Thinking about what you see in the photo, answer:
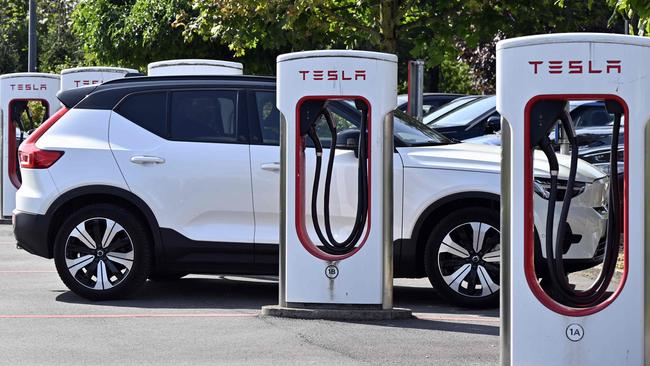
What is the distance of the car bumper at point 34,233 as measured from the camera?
9.70 m

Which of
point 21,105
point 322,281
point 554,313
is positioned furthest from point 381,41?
point 554,313

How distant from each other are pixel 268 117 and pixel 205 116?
0.48m

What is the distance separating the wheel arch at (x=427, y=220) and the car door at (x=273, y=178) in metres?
0.14

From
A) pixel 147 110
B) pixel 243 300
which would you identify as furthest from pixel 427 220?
pixel 147 110

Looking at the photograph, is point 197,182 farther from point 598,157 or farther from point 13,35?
point 13,35

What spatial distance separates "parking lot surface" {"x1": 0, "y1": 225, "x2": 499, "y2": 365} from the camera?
7457 millimetres

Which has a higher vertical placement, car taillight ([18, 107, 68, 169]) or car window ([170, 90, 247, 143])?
car window ([170, 90, 247, 143])

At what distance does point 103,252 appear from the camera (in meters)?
9.58

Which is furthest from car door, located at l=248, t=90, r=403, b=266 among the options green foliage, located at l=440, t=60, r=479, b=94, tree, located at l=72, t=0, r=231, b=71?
green foliage, located at l=440, t=60, r=479, b=94

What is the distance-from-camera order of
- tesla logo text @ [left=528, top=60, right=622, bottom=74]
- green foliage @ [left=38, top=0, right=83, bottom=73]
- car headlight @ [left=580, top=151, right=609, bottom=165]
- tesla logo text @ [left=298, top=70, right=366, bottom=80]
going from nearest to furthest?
tesla logo text @ [left=528, top=60, right=622, bottom=74], tesla logo text @ [left=298, top=70, right=366, bottom=80], car headlight @ [left=580, top=151, right=609, bottom=165], green foliage @ [left=38, top=0, right=83, bottom=73]

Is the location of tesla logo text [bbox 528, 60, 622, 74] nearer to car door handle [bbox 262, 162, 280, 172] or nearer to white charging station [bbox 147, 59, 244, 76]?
car door handle [bbox 262, 162, 280, 172]

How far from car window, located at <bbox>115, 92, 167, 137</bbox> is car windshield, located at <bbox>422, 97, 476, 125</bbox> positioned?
6.59 m

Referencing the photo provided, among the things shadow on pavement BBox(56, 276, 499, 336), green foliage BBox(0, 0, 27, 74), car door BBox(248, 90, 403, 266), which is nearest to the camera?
shadow on pavement BBox(56, 276, 499, 336)

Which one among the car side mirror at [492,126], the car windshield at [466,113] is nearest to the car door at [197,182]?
the car side mirror at [492,126]
